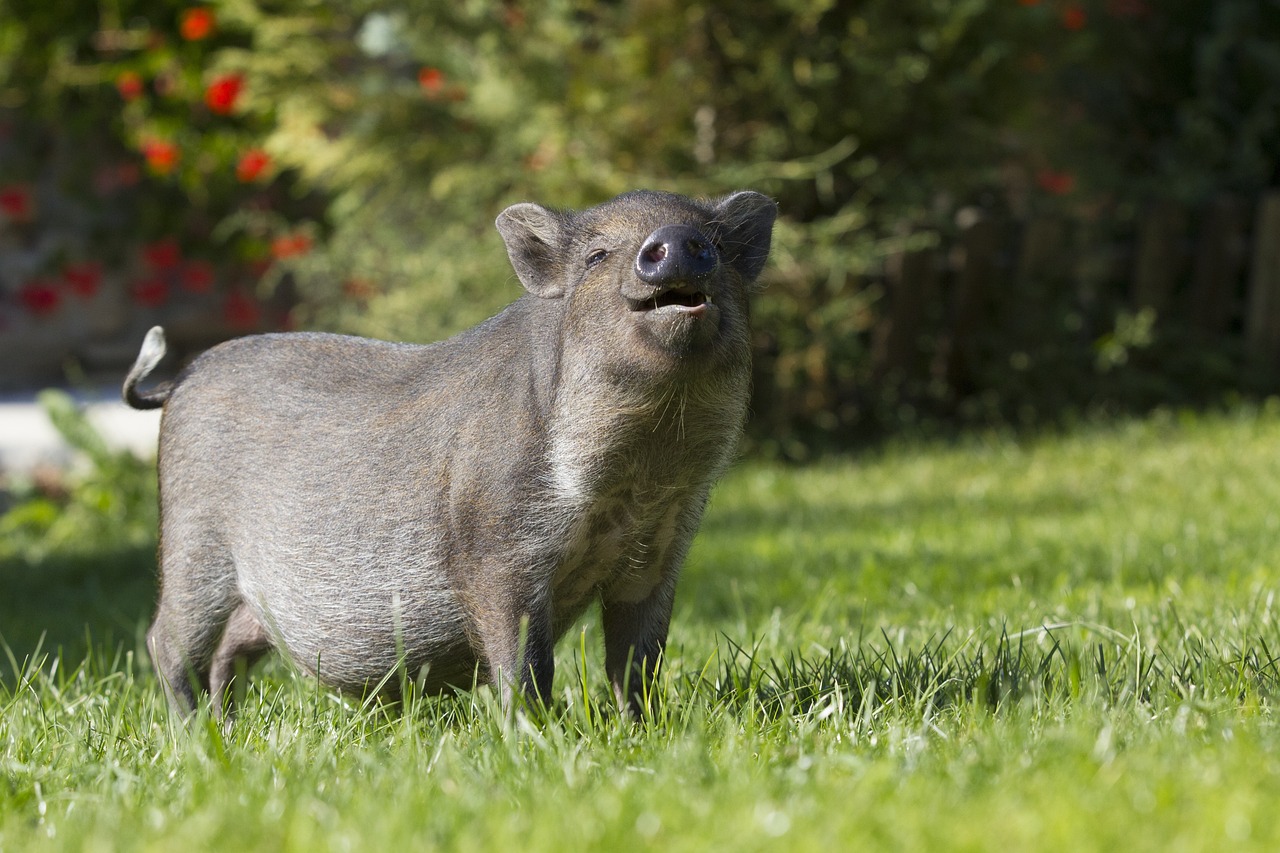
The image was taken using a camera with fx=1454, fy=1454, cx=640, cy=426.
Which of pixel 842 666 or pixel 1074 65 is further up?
Result: pixel 1074 65

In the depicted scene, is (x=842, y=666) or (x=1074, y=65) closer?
(x=842, y=666)

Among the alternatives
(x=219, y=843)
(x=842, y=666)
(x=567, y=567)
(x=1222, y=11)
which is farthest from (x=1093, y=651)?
(x=1222, y=11)

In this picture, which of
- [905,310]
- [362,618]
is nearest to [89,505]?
[905,310]

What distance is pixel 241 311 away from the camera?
10.9m

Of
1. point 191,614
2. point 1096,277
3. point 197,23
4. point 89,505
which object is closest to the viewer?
point 191,614

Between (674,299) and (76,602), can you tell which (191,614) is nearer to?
(674,299)

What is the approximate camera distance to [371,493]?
10.6 feet

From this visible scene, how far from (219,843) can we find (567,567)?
112 centimetres

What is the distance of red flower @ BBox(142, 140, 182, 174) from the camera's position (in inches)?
384

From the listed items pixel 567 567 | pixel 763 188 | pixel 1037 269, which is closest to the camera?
pixel 567 567

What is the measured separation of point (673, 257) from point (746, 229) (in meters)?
0.52

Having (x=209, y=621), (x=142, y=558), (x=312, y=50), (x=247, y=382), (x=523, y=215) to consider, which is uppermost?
(x=312, y=50)

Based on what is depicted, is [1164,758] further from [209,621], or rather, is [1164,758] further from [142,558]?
[142,558]

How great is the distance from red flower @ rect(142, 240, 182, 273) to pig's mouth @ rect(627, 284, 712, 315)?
335 inches
